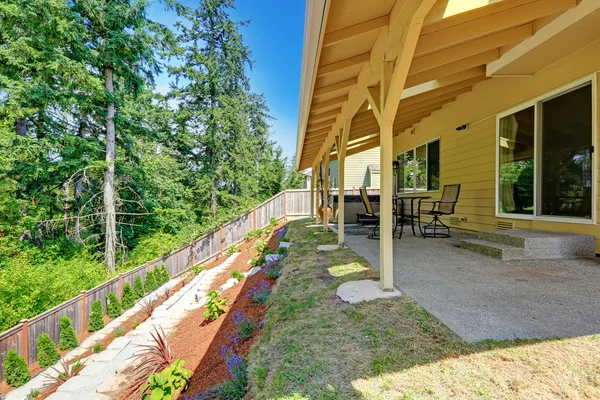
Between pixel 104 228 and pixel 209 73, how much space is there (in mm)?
8967

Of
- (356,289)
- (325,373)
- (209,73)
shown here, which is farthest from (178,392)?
(209,73)

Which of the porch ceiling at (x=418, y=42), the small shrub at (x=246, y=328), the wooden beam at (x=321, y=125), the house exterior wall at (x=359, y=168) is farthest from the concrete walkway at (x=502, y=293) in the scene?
the house exterior wall at (x=359, y=168)

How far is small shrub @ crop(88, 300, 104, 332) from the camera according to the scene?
6.96m

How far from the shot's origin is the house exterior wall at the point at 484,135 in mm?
3467

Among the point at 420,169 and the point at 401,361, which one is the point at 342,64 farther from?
the point at 420,169

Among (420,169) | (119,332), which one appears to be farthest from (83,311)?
(420,169)

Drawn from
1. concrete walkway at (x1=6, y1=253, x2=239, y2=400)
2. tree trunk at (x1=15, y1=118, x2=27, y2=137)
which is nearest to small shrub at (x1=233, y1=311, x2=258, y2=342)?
concrete walkway at (x1=6, y1=253, x2=239, y2=400)

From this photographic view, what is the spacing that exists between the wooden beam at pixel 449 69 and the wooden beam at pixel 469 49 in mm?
336

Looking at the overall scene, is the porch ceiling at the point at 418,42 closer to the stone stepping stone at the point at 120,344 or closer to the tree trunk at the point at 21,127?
the stone stepping stone at the point at 120,344

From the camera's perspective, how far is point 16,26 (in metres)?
8.70

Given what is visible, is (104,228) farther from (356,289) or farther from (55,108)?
(356,289)

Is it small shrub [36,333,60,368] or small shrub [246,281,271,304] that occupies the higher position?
small shrub [246,281,271,304]

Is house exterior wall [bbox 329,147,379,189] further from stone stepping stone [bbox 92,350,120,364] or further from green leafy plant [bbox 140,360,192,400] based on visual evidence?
green leafy plant [bbox 140,360,192,400]

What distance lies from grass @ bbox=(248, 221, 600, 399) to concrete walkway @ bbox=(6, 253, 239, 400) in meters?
2.47
